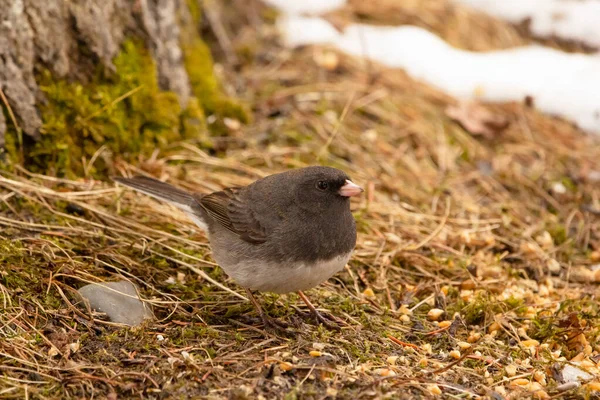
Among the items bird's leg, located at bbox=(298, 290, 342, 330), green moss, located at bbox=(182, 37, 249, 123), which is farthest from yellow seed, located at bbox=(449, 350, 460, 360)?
green moss, located at bbox=(182, 37, 249, 123)

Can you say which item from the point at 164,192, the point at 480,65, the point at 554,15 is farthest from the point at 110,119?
the point at 554,15

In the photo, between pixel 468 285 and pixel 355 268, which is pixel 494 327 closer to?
pixel 468 285

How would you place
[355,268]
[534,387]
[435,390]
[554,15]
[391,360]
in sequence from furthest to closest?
1. [554,15]
2. [355,268]
3. [391,360]
4. [534,387]
5. [435,390]

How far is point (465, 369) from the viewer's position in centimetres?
320

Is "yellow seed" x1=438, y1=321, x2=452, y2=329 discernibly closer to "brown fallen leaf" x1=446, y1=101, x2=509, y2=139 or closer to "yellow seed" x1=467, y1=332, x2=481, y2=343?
"yellow seed" x1=467, y1=332, x2=481, y2=343

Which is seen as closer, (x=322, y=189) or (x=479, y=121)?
(x=322, y=189)

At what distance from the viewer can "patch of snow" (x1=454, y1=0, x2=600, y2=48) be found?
7.50 metres

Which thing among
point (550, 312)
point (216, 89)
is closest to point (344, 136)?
point (216, 89)

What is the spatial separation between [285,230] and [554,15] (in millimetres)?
5429

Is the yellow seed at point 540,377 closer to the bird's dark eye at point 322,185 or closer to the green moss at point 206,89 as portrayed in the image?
the bird's dark eye at point 322,185

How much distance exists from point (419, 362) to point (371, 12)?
5.00 m

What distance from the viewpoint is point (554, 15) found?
7.64 m

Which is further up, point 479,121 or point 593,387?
point 479,121

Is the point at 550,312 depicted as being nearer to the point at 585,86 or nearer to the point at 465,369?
the point at 465,369
